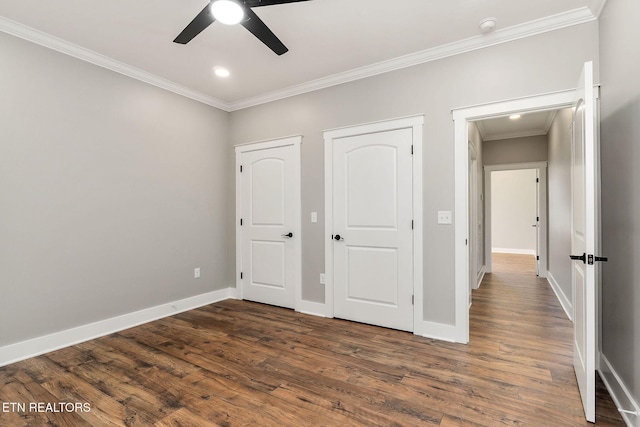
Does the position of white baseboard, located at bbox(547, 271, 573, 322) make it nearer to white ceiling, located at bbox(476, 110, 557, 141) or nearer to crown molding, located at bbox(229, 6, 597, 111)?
white ceiling, located at bbox(476, 110, 557, 141)

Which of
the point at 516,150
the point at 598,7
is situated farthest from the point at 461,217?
the point at 516,150

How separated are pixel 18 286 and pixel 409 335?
344 centimetres

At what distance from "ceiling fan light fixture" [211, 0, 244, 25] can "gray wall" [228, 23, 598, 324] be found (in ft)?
5.68

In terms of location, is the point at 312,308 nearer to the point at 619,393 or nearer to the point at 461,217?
the point at 461,217

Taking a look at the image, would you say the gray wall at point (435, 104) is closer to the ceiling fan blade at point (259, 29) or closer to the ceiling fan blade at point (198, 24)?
the ceiling fan blade at point (259, 29)

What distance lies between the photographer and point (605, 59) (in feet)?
7.11

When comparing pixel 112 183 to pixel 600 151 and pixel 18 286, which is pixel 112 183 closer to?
pixel 18 286

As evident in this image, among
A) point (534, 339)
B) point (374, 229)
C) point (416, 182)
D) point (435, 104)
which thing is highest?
point (435, 104)

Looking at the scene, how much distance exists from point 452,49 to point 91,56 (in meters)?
3.42

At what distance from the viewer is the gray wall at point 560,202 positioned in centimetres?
363

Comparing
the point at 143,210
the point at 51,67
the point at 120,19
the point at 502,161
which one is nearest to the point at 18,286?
the point at 143,210

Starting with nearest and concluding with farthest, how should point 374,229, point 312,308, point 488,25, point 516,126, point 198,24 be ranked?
1. point 198,24
2. point 488,25
3. point 374,229
4. point 312,308
5. point 516,126

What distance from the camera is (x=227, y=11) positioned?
5.92ft

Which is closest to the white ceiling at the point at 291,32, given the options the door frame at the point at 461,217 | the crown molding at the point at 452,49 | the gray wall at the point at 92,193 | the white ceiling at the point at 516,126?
the crown molding at the point at 452,49
